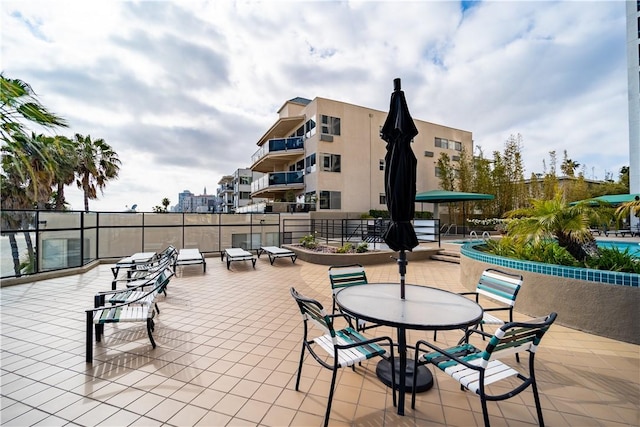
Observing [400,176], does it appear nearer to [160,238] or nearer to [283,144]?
[160,238]

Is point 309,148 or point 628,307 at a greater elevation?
point 309,148

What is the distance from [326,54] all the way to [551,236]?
9328 mm

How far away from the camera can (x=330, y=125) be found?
1788 centimetres

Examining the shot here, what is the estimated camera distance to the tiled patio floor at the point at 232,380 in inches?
83.9

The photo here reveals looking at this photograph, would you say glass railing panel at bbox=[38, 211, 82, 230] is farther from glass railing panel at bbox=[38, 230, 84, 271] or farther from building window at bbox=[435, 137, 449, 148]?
building window at bbox=[435, 137, 449, 148]

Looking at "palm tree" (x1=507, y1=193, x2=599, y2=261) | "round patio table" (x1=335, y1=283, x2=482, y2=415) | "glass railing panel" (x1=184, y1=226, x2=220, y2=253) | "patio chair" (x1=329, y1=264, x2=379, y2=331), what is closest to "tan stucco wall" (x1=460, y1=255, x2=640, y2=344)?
"palm tree" (x1=507, y1=193, x2=599, y2=261)

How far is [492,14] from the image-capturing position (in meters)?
6.87

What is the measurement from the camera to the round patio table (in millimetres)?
2094

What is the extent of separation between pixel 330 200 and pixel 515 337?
52.2 ft

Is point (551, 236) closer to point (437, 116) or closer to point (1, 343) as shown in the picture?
point (1, 343)

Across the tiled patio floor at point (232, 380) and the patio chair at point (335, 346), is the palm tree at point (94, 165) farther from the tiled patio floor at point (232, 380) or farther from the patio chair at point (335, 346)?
the patio chair at point (335, 346)

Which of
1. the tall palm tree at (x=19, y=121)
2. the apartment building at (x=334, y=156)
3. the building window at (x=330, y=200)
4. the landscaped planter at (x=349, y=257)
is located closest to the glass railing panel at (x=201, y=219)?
the landscaped planter at (x=349, y=257)

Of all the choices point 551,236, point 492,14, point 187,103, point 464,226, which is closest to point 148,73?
point 187,103

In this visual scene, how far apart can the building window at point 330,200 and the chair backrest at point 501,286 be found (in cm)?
1405
